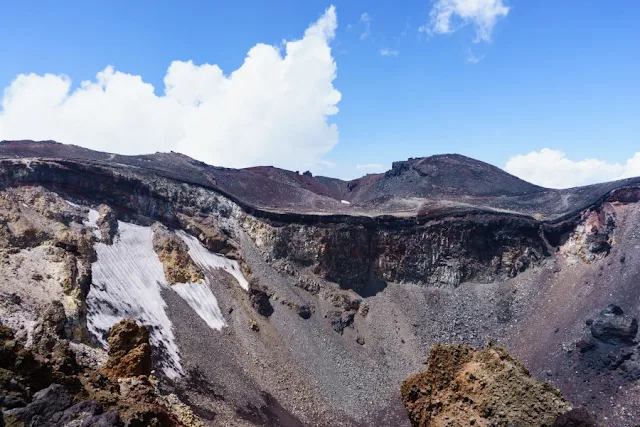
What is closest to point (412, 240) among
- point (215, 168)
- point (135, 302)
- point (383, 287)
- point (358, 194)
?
point (383, 287)

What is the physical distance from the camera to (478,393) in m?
10.5

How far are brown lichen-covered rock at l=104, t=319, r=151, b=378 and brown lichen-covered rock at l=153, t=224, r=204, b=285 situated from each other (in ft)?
76.7

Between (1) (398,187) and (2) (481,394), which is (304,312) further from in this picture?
(1) (398,187)

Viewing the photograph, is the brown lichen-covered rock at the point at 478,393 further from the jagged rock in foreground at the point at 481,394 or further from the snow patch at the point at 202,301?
the snow patch at the point at 202,301

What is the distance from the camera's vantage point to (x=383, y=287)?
45.8m

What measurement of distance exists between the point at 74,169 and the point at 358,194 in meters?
57.1

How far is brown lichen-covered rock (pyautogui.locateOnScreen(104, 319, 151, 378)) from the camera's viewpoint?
1238 centimetres

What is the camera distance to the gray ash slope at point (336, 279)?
2875 cm

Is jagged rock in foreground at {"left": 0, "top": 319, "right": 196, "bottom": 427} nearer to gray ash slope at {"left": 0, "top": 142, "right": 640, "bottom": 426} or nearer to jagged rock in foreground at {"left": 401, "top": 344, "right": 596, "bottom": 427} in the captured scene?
jagged rock in foreground at {"left": 401, "top": 344, "right": 596, "bottom": 427}

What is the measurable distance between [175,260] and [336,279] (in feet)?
52.0

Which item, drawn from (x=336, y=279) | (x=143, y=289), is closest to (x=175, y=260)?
(x=143, y=289)

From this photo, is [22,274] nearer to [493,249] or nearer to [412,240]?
[412,240]

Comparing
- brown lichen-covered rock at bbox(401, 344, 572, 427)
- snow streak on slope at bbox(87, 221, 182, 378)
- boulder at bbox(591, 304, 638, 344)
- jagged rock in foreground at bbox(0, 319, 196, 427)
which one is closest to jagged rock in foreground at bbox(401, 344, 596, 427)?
brown lichen-covered rock at bbox(401, 344, 572, 427)

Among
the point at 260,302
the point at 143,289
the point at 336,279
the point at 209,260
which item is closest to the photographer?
the point at 143,289
